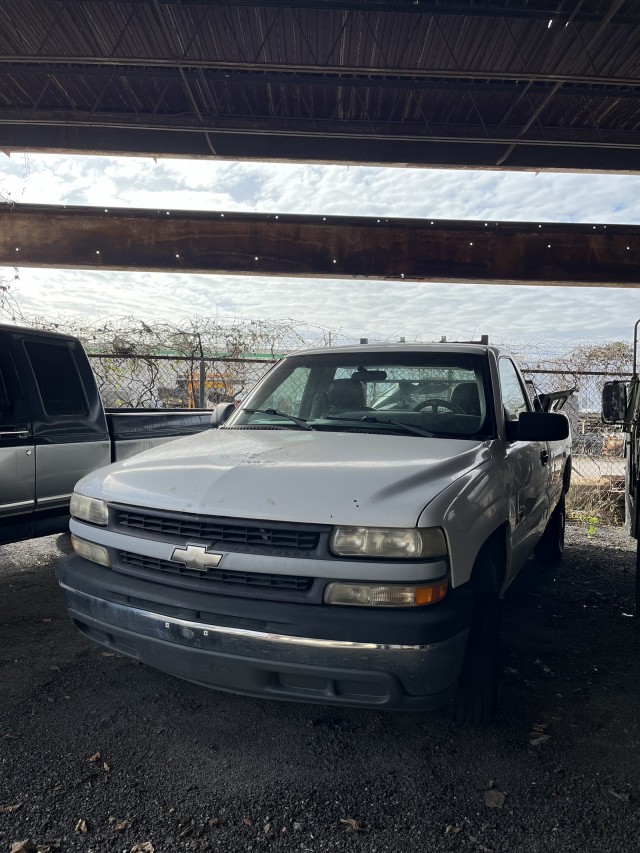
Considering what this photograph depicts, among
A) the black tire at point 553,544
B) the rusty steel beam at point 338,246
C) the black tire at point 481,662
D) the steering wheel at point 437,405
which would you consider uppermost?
the rusty steel beam at point 338,246

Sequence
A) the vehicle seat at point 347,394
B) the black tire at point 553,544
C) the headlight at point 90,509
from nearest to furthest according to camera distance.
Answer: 1. the headlight at point 90,509
2. the vehicle seat at point 347,394
3. the black tire at point 553,544

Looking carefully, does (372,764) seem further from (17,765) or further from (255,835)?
(17,765)

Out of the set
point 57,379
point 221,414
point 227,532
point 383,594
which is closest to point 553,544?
point 221,414

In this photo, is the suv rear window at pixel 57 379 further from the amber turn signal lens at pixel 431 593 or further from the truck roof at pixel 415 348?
the amber turn signal lens at pixel 431 593

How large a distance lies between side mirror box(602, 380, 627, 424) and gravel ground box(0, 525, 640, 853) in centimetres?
182

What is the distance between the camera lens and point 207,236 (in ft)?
23.4

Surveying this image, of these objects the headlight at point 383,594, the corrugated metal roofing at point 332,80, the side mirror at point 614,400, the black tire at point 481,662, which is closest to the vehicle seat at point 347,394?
the black tire at point 481,662

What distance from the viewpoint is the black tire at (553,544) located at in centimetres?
550

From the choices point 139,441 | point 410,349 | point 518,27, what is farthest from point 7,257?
point 518,27

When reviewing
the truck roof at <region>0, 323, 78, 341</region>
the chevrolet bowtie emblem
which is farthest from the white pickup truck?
the truck roof at <region>0, 323, 78, 341</region>

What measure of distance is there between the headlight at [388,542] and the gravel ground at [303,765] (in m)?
0.98

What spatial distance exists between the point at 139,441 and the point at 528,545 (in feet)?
10.9

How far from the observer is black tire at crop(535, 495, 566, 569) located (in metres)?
5.50

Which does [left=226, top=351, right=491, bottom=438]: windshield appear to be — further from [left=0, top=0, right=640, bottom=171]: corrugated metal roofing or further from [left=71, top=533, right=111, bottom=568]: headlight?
[left=0, top=0, right=640, bottom=171]: corrugated metal roofing
